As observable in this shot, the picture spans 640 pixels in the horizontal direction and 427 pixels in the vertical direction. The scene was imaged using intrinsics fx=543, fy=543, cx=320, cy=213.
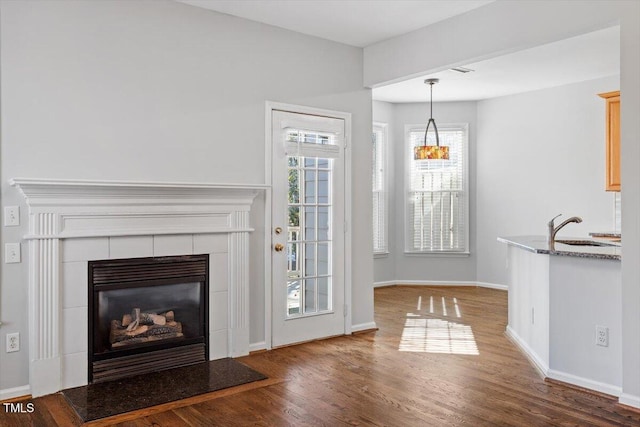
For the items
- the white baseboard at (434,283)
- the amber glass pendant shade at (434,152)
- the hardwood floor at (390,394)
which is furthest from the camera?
the white baseboard at (434,283)

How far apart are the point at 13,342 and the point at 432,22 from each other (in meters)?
3.92

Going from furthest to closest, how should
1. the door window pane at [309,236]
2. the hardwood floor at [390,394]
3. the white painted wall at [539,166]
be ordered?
the white painted wall at [539,166] → the door window pane at [309,236] → the hardwood floor at [390,394]

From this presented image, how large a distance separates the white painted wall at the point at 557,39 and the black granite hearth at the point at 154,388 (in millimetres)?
2409

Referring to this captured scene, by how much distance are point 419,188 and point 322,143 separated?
11.6 ft

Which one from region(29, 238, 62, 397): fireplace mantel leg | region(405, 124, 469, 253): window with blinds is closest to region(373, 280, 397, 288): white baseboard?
region(405, 124, 469, 253): window with blinds

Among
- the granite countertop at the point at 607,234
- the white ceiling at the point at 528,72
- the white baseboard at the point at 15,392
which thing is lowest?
the white baseboard at the point at 15,392

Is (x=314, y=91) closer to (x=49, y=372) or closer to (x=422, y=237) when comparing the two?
(x=49, y=372)

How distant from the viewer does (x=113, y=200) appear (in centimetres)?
373

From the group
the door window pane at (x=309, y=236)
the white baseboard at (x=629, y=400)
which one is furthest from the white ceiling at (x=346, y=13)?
the white baseboard at (x=629, y=400)

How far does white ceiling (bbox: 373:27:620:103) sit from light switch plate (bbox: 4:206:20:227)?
4384mm

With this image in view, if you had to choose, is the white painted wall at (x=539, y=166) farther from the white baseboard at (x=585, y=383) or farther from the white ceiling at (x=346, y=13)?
the white baseboard at (x=585, y=383)

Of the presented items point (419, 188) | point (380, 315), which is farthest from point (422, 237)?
point (380, 315)

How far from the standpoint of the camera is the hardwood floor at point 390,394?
10.1 ft

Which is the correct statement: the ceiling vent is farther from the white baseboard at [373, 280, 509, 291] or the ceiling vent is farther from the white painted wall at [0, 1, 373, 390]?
the white baseboard at [373, 280, 509, 291]
